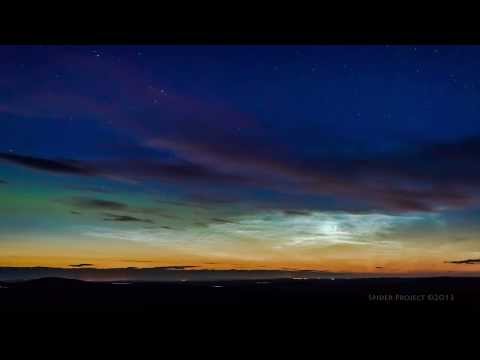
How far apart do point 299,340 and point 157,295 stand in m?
0.90

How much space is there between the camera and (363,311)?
245 centimetres

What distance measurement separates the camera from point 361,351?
7.94 feet
